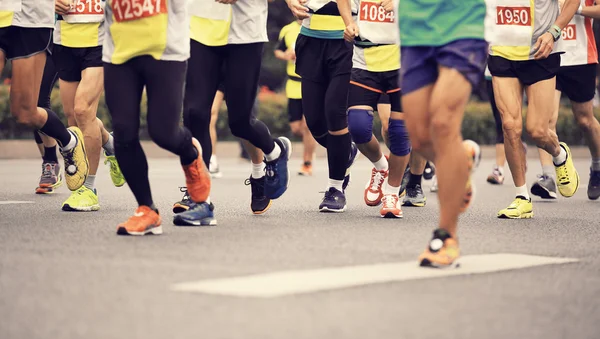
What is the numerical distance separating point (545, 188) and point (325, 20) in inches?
132

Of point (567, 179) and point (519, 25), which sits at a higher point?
point (519, 25)

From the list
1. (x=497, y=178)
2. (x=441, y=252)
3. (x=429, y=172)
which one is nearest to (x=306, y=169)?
(x=497, y=178)

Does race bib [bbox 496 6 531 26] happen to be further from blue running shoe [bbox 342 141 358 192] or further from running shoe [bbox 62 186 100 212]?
running shoe [bbox 62 186 100 212]

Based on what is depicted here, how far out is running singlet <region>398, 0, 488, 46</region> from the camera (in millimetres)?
5961

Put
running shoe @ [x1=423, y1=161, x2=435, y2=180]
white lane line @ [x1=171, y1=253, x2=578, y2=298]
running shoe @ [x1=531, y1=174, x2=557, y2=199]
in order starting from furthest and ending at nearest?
running shoe @ [x1=423, y1=161, x2=435, y2=180] < running shoe @ [x1=531, y1=174, x2=557, y2=199] < white lane line @ [x1=171, y1=253, x2=578, y2=298]

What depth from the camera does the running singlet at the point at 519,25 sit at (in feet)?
29.2

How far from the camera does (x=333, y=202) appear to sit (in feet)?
30.2

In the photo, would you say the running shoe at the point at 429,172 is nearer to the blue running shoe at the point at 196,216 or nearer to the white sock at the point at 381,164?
the white sock at the point at 381,164

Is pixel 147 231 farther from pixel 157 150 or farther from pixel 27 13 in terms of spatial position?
pixel 157 150

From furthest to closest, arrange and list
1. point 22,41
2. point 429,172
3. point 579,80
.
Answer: point 429,172 → point 579,80 → point 22,41

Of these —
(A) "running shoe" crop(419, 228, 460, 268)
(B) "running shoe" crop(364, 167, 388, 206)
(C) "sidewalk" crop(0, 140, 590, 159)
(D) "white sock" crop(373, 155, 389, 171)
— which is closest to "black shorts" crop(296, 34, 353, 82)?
(D) "white sock" crop(373, 155, 389, 171)

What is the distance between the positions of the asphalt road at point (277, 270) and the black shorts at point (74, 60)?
1.04 meters

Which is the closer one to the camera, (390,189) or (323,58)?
(390,189)

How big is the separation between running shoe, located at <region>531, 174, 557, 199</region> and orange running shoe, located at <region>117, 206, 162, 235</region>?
5289mm
